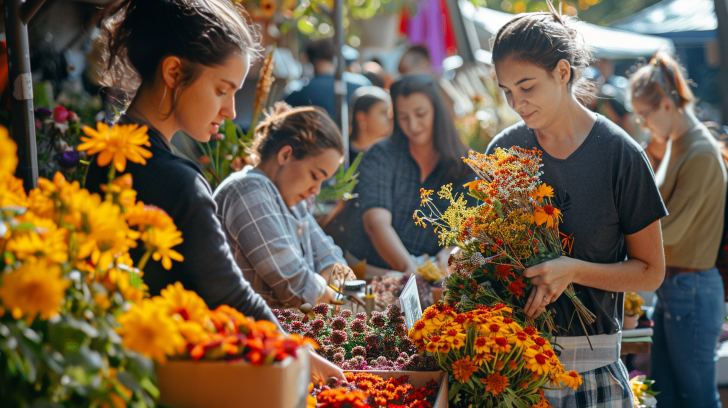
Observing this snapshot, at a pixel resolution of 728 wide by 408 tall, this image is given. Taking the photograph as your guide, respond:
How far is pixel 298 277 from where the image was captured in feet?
6.39

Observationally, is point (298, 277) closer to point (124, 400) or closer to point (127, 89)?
point (127, 89)

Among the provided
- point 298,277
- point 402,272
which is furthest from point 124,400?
point 402,272

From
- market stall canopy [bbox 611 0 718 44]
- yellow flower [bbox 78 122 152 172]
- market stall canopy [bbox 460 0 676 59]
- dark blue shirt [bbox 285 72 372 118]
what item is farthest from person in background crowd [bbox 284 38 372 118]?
market stall canopy [bbox 611 0 718 44]

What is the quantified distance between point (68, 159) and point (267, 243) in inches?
35.3

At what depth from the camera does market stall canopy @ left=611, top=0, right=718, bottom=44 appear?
21.1ft

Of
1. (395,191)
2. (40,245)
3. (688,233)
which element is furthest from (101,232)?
(688,233)

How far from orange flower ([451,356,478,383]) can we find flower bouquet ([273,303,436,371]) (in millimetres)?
144

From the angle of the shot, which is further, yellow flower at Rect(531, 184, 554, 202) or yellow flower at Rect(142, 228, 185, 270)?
yellow flower at Rect(531, 184, 554, 202)

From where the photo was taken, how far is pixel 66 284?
657 mm

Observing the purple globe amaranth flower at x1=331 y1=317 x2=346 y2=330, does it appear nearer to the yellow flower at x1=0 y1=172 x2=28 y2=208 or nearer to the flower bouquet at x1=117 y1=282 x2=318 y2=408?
the flower bouquet at x1=117 y1=282 x2=318 y2=408

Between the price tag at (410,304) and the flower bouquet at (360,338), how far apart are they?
0.18 ft

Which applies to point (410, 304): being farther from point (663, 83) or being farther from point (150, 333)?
point (663, 83)

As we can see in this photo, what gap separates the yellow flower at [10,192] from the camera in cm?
71

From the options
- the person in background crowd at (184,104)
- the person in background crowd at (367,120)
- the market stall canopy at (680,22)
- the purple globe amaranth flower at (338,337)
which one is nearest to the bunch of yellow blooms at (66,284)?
the person in background crowd at (184,104)
